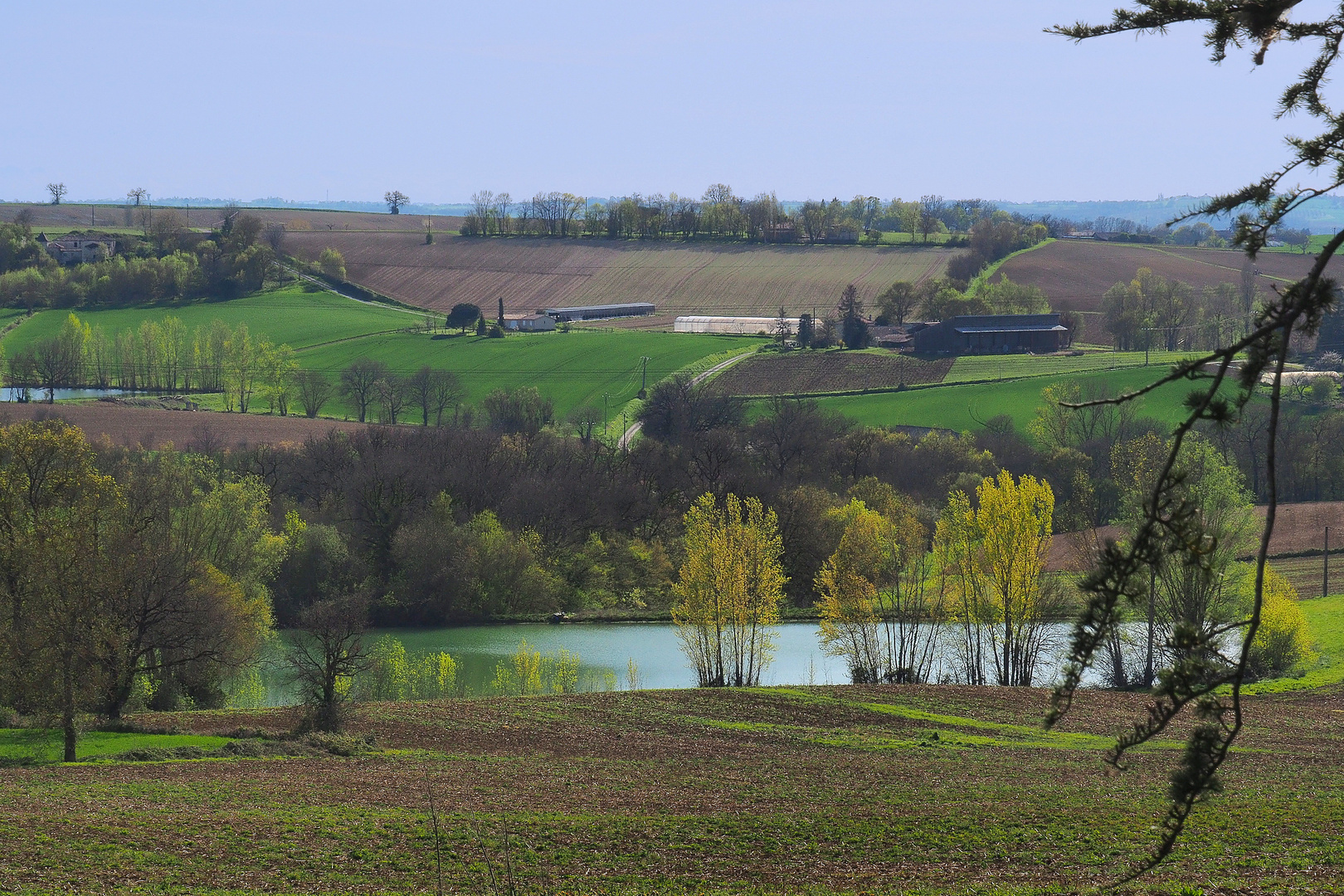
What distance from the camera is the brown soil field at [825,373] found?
10488cm

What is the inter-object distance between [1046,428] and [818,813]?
74.1 meters

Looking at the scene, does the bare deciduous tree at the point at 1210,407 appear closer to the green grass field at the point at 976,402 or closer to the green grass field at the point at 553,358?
the green grass field at the point at 976,402

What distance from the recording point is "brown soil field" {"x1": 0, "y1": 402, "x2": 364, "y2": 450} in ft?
284

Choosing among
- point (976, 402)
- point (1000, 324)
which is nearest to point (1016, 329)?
point (1000, 324)

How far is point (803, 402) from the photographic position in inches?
3831

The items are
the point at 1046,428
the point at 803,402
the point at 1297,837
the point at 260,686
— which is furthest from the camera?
the point at 803,402

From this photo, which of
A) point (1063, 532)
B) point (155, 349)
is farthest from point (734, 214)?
point (1063, 532)

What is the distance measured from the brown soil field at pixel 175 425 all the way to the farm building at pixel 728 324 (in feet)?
146

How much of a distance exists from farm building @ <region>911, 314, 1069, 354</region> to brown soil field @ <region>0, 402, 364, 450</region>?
53681mm

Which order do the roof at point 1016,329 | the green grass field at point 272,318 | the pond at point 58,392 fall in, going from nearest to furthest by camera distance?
the pond at point 58,392, the roof at point 1016,329, the green grass field at point 272,318

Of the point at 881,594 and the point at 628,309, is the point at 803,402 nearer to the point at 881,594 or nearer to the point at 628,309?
the point at 881,594

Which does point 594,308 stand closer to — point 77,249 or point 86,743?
point 77,249

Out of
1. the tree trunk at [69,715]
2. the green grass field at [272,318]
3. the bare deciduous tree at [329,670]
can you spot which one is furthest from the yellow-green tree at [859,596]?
the green grass field at [272,318]

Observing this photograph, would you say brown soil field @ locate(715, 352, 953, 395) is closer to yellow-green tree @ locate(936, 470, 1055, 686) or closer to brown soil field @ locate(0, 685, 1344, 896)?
yellow-green tree @ locate(936, 470, 1055, 686)
